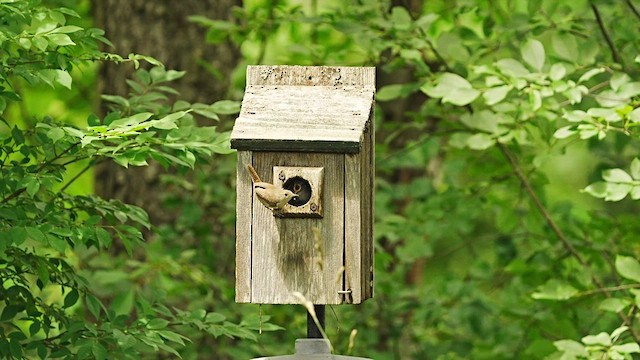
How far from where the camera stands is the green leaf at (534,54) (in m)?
3.30

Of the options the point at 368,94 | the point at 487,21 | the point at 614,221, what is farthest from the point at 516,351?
the point at 368,94

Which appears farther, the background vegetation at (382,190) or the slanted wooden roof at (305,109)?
the background vegetation at (382,190)

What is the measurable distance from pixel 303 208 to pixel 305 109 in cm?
25

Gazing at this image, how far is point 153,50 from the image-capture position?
4699mm

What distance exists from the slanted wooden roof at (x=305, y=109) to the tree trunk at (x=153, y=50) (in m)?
2.07

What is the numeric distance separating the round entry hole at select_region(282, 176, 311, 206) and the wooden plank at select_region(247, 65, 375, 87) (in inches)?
12.4

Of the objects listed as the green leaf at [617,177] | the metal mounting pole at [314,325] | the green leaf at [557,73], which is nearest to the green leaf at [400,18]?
the green leaf at [557,73]

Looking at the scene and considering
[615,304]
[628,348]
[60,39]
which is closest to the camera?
[60,39]

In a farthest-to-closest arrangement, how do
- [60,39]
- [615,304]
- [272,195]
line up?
[615,304] < [60,39] < [272,195]

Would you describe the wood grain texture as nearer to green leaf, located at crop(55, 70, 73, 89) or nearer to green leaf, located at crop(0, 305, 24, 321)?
green leaf, located at crop(55, 70, 73, 89)

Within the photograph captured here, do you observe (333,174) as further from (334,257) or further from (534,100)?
(534,100)

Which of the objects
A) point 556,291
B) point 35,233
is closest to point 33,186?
point 35,233

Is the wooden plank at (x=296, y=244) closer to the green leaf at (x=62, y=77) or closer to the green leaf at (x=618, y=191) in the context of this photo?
the green leaf at (x=62, y=77)

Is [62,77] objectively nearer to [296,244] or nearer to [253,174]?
[253,174]
